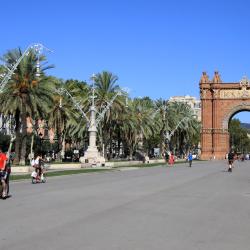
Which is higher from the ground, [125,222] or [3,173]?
[3,173]

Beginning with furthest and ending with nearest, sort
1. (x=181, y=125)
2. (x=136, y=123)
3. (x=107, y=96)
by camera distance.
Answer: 1. (x=181, y=125)
2. (x=136, y=123)
3. (x=107, y=96)

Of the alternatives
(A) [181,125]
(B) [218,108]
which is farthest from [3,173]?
(B) [218,108]

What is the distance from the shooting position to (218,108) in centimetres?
10156

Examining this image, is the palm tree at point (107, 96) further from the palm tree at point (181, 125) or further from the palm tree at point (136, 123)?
the palm tree at point (181, 125)

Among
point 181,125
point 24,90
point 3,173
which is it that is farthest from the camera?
point 181,125

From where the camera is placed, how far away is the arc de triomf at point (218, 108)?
100938 mm

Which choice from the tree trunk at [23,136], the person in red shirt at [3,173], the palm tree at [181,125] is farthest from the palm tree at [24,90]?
the palm tree at [181,125]

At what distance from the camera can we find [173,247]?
8773 mm

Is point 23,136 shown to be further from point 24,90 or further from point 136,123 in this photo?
point 136,123

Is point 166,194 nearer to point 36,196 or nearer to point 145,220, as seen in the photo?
point 36,196

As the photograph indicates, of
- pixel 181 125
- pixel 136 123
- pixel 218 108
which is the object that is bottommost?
pixel 136 123

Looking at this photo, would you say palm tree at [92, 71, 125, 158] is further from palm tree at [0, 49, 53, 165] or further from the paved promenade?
the paved promenade

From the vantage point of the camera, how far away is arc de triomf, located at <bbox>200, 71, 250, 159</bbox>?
10094 centimetres

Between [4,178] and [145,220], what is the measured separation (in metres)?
7.26
